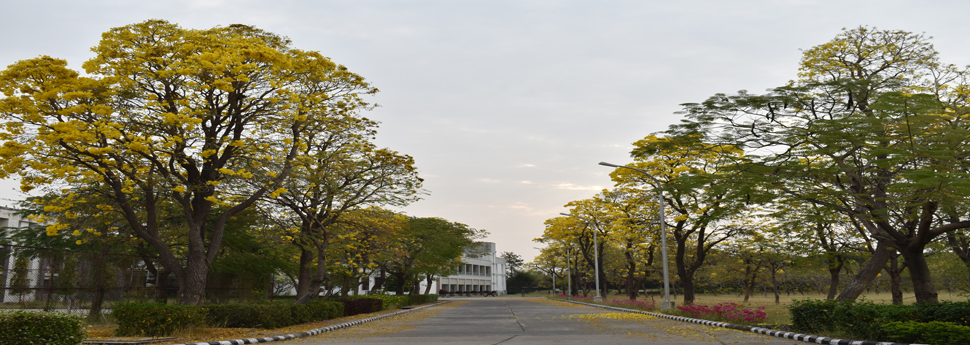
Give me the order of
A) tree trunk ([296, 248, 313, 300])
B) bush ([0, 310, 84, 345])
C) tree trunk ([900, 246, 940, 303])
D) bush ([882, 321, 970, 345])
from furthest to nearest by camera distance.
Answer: tree trunk ([296, 248, 313, 300])
tree trunk ([900, 246, 940, 303])
bush ([882, 321, 970, 345])
bush ([0, 310, 84, 345])

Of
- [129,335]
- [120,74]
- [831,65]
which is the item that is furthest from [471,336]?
[831,65]

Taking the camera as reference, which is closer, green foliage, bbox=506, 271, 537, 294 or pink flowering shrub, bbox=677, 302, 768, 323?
pink flowering shrub, bbox=677, 302, 768, 323

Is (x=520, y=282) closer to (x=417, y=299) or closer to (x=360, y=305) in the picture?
(x=417, y=299)

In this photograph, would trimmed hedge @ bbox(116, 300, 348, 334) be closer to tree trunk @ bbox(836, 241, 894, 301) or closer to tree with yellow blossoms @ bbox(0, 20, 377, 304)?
tree with yellow blossoms @ bbox(0, 20, 377, 304)

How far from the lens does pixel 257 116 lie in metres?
18.7

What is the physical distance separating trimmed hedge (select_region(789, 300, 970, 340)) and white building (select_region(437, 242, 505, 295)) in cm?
8315

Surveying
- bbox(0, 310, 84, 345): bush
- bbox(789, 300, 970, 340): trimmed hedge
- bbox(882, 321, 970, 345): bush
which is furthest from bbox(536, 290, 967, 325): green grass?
bbox(0, 310, 84, 345): bush

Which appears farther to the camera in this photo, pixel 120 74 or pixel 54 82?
pixel 120 74

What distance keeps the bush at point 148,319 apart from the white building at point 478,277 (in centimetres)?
8266

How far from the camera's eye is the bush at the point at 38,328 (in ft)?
29.9

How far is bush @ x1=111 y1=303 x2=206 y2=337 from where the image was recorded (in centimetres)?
1378

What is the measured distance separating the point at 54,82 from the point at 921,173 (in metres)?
19.0

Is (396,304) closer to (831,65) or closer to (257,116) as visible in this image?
(257,116)

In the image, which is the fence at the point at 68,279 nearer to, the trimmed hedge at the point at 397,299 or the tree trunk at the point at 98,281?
the tree trunk at the point at 98,281
